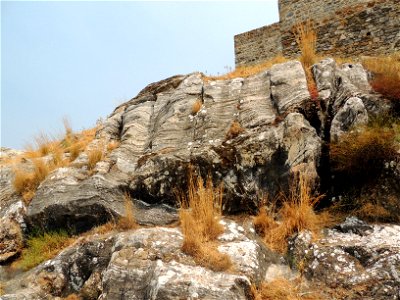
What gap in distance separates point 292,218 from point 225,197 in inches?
46.1

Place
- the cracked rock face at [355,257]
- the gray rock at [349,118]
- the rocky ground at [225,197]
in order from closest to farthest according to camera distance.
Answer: the cracked rock face at [355,257] → the rocky ground at [225,197] → the gray rock at [349,118]

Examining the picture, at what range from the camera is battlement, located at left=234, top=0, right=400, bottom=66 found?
1209 cm

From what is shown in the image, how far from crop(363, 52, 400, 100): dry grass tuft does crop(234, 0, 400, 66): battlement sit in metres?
4.29

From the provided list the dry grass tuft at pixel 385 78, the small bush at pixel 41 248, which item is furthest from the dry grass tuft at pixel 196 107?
the small bush at pixel 41 248

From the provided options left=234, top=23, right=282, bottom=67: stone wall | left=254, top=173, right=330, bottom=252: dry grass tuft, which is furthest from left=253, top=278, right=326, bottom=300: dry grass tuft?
left=234, top=23, right=282, bottom=67: stone wall

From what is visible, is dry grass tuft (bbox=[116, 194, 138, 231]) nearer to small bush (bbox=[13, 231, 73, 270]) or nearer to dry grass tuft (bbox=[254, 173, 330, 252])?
small bush (bbox=[13, 231, 73, 270])

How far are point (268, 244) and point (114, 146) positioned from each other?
12.8 feet

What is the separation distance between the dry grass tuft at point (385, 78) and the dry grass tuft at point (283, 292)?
11.0 feet

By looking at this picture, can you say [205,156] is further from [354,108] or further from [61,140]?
[61,140]

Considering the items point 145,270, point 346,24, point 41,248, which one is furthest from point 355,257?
Answer: point 346,24

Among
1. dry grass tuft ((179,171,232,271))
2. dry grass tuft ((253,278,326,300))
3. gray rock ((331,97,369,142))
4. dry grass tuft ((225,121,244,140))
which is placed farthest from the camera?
dry grass tuft ((225,121,244,140))

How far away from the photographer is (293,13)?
15133 millimetres

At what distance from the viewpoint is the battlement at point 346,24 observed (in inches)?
476

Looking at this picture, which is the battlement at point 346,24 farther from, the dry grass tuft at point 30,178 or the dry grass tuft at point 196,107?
the dry grass tuft at point 30,178
